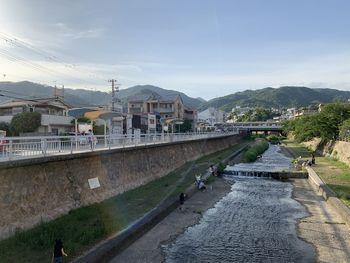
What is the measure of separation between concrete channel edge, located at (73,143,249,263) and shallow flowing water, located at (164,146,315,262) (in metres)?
1.55

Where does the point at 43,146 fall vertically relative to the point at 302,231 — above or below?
above

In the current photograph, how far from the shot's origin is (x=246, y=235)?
17266mm

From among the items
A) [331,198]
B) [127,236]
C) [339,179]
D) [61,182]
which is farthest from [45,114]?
[127,236]

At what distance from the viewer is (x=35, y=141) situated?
16.7m

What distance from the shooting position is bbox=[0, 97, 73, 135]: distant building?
1836 inches

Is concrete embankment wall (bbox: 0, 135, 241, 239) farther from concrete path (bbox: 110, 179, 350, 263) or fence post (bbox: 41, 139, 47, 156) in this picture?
concrete path (bbox: 110, 179, 350, 263)

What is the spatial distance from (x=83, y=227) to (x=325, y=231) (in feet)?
35.9

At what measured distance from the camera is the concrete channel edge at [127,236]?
506 inches

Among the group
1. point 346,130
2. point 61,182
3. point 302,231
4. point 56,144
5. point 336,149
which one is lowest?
point 302,231

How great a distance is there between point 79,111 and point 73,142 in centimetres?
4198

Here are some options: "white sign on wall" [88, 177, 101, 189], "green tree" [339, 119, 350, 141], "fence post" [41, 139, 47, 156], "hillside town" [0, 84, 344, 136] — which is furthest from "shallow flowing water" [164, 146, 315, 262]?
"green tree" [339, 119, 350, 141]

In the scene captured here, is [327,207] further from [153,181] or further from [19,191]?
[19,191]

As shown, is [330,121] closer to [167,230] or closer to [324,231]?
[324,231]

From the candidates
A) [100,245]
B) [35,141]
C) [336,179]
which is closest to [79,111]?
[336,179]
